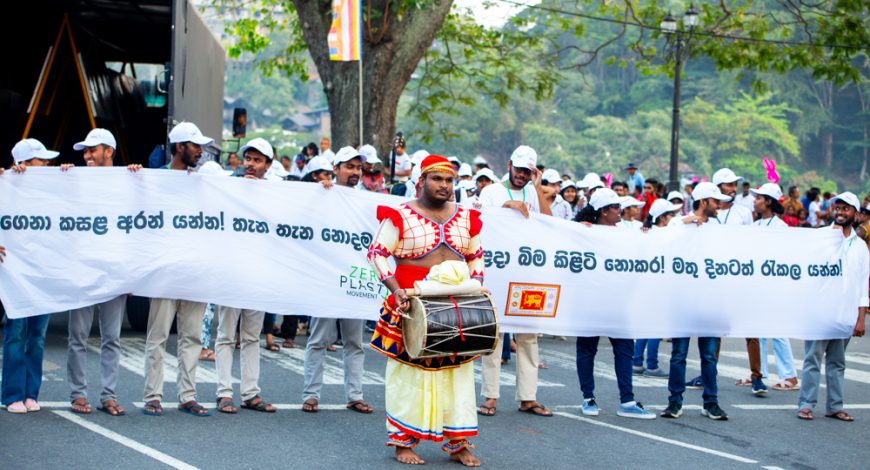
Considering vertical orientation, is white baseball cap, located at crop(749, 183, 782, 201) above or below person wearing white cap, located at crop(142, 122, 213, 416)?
above

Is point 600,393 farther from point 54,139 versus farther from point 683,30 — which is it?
point 683,30

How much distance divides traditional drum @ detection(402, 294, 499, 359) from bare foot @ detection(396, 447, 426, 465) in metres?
0.63

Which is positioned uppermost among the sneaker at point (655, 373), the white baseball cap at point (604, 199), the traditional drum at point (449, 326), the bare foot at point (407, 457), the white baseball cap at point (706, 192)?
the white baseball cap at point (706, 192)

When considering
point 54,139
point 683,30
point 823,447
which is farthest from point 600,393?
point 683,30

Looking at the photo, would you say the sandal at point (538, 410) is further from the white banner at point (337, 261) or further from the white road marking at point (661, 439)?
the white banner at point (337, 261)

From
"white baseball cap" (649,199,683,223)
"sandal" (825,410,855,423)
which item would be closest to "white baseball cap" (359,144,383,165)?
"white baseball cap" (649,199,683,223)

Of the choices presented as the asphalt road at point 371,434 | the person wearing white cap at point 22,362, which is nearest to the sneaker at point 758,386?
the asphalt road at point 371,434

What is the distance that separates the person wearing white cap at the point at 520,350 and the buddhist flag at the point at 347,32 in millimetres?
5901

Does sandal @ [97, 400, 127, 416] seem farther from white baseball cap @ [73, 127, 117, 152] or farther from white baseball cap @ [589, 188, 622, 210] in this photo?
white baseball cap @ [589, 188, 622, 210]

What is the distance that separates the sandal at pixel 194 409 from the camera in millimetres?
8570

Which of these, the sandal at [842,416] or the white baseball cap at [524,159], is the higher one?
the white baseball cap at [524,159]

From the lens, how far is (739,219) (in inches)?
461

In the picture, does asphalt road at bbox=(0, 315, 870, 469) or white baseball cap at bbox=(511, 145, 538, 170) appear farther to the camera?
white baseball cap at bbox=(511, 145, 538, 170)

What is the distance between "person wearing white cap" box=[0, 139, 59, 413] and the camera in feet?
27.1
